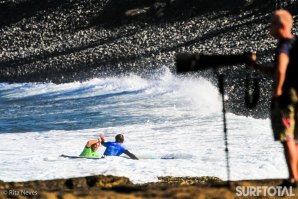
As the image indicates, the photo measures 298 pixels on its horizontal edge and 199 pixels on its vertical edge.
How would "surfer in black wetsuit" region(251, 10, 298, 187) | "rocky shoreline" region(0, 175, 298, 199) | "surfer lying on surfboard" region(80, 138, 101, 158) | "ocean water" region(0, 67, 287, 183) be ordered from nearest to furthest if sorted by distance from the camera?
"surfer in black wetsuit" region(251, 10, 298, 187), "rocky shoreline" region(0, 175, 298, 199), "ocean water" region(0, 67, 287, 183), "surfer lying on surfboard" region(80, 138, 101, 158)

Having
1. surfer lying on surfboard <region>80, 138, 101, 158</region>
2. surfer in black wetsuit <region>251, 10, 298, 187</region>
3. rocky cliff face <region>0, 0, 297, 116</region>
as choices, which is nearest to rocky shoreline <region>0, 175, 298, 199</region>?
surfer in black wetsuit <region>251, 10, 298, 187</region>

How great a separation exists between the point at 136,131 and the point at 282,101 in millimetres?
16872

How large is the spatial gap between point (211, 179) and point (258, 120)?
12089 mm

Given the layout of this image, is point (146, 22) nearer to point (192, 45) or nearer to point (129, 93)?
point (192, 45)

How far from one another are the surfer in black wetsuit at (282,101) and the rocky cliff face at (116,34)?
110 feet

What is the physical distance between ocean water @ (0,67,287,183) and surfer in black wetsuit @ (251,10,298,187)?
24.1 feet

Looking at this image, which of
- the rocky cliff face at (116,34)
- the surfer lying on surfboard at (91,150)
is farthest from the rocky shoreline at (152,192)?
the rocky cliff face at (116,34)

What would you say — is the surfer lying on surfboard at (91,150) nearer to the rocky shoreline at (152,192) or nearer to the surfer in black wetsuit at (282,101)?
the rocky shoreline at (152,192)

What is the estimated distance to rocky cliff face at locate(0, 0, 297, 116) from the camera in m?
48.2

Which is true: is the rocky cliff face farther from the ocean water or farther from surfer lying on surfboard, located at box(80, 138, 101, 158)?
surfer lying on surfboard, located at box(80, 138, 101, 158)

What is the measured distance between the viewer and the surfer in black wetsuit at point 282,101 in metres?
5.54

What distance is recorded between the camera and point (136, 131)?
22.5m

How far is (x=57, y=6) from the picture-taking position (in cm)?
6888

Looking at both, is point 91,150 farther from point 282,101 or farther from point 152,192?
point 282,101
